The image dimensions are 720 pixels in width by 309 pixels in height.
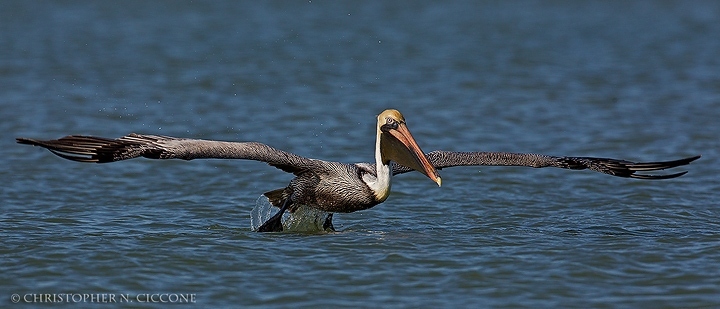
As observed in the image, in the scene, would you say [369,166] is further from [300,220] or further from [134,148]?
[134,148]

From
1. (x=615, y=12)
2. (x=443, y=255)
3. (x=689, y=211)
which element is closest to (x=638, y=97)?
(x=689, y=211)

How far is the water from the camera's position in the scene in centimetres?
784

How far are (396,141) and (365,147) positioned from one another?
467cm

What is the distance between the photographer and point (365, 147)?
1380cm

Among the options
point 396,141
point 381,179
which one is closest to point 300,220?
point 381,179

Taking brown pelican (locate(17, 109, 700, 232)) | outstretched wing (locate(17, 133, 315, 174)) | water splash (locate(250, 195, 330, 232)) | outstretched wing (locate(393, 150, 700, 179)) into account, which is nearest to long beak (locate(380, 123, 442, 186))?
brown pelican (locate(17, 109, 700, 232))

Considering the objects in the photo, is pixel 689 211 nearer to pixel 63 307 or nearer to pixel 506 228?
pixel 506 228

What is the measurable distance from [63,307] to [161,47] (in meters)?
16.7

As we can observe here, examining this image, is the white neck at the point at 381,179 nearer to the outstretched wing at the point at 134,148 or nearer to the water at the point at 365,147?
the water at the point at 365,147

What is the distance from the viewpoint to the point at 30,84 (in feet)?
59.7

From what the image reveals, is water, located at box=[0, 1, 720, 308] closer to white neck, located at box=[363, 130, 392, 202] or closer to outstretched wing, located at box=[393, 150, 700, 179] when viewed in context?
white neck, located at box=[363, 130, 392, 202]

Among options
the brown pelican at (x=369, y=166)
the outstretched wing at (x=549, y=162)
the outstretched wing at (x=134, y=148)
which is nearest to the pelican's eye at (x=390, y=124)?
the brown pelican at (x=369, y=166)

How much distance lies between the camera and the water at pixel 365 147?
25.7 ft

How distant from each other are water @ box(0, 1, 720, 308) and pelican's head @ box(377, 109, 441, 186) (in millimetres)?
640
